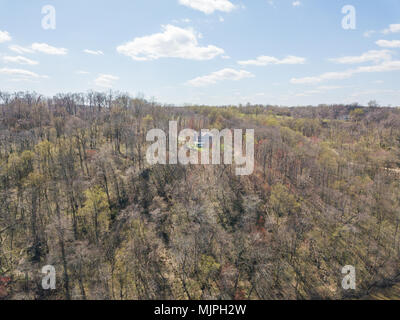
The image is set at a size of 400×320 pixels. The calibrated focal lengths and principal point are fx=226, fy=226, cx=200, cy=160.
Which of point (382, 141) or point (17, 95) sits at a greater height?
point (17, 95)

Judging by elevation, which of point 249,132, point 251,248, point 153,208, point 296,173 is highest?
point 249,132

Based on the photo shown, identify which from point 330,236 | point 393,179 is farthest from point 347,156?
point 330,236

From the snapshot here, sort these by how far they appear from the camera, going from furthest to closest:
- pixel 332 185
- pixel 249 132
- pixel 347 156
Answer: pixel 249 132 < pixel 347 156 < pixel 332 185

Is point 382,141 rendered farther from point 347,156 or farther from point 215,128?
point 215,128

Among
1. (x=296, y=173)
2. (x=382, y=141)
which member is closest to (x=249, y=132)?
(x=296, y=173)

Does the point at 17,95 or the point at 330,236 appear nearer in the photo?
the point at 330,236

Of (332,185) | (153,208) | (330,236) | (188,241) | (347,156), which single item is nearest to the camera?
(188,241)
